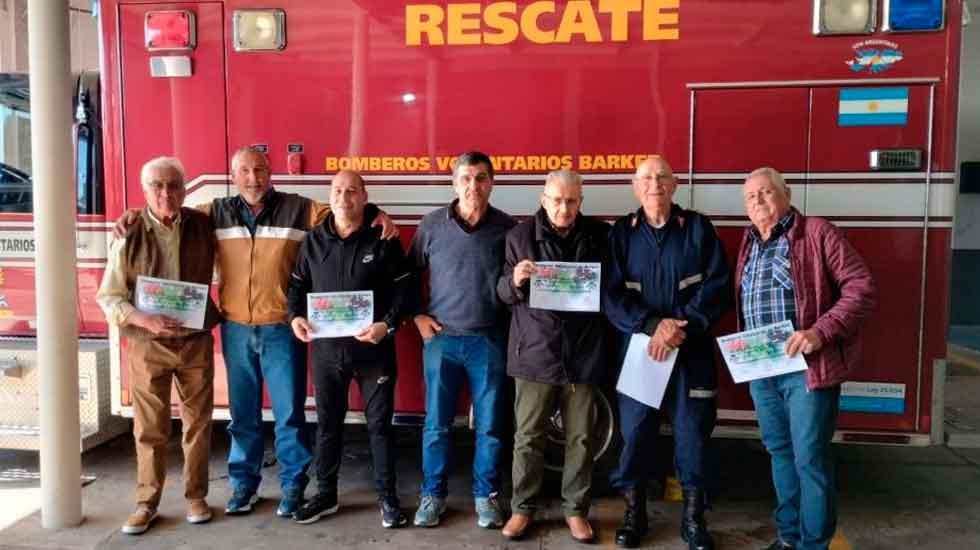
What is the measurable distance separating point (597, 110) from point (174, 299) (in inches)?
92.8

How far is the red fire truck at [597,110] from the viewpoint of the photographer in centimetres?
390

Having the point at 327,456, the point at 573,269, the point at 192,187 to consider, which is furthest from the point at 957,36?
the point at 192,187

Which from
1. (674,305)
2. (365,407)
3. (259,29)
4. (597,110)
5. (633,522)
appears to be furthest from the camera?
(259,29)

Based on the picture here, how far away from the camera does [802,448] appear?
3.39 m

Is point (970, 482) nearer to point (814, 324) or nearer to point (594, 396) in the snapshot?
point (814, 324)

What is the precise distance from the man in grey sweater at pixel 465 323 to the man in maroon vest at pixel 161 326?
1109 mm

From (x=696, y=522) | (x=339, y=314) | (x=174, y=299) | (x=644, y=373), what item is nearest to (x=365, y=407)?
(x=339, y=314)

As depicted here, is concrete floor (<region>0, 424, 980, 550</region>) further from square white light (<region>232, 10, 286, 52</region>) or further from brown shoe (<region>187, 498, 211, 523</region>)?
square white light (<region>232, 10, 286, 52</region>)

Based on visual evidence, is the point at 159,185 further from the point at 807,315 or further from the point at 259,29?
the point at 807,315

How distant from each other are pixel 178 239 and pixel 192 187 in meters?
0.66

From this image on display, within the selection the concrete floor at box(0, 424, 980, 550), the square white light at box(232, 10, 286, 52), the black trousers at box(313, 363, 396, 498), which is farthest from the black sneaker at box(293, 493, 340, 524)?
the square white light at box(232, 10, 286, 52)

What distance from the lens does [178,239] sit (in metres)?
3.86

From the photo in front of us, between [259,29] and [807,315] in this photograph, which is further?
[259,29]

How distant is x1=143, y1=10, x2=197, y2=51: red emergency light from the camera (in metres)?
4.32
